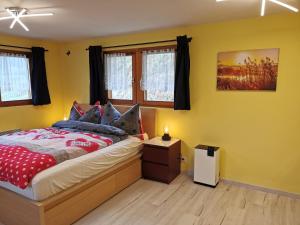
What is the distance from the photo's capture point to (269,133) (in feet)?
9.74

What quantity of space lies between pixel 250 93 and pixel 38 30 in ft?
10.7

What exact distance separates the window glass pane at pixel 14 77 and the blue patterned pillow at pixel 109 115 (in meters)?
A: 1.67

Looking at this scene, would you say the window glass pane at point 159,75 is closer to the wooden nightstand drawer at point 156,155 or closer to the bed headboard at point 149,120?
the bed headboard at point 149,120

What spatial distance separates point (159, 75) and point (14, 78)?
2.62m

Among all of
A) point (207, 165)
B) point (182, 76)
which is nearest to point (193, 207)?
point (207, 165)

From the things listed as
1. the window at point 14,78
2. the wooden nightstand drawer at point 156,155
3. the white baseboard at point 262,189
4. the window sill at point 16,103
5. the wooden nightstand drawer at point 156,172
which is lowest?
the white baseboard at point 262,189

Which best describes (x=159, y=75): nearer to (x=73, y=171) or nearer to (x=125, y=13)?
(x=125, y=13)

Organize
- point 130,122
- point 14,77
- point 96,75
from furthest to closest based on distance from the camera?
1. point 96,75
2. point 14,77
3. point 130,122

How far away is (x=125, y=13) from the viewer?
2688 millimetres

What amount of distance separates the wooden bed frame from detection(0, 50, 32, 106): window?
222 cm

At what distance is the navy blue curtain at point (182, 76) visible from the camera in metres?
3.31

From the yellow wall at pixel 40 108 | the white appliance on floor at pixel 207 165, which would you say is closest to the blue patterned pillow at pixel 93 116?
the yellow wall at pixel 40 108

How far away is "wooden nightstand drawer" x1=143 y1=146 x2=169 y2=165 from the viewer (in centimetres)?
327

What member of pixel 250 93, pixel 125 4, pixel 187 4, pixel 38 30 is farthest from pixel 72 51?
pixel 250 93
